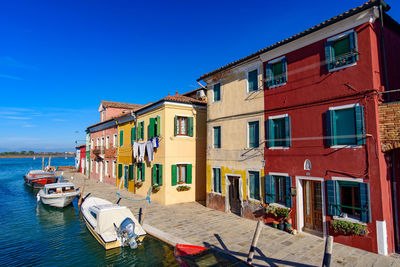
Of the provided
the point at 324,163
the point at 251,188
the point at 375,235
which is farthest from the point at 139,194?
the point at 375,235

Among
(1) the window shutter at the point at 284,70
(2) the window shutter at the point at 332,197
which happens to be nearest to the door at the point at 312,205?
(2) the window shutter at the point at 332,197

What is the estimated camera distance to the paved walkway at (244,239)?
7.66 meters

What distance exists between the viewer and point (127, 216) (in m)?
11.4

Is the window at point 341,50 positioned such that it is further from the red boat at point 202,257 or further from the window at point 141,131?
the window at point 141,131

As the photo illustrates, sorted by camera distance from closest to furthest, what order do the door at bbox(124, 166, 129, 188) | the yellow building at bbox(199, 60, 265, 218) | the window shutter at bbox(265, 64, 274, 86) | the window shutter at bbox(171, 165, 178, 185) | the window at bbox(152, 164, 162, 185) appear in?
the window shutter at bbox(265, 64, 274, 86), the yellow building at bbox(199, 60, 265, 218), the window shutter at bbox(171, 165, 178, 185), the window at bbox(152, 164, 162, 185), the door at bbox(124, 166, 129, 188)

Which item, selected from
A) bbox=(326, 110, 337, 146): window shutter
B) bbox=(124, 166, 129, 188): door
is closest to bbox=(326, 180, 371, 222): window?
bbox=(326, 110, 337, 146): window shutter

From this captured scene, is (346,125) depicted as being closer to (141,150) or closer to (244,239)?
(244,239)

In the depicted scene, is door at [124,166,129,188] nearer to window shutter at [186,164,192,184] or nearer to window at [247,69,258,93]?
window shutter at [186,164,192,184]

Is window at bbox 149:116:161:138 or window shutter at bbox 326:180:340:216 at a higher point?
window at bbox 149:116:161:138

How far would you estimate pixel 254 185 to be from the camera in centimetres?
1221

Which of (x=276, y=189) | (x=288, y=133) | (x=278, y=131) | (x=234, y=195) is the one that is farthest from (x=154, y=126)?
(x=288, y=133)

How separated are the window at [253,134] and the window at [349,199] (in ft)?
13.4

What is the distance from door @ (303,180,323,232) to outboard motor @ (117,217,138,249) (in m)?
7.38

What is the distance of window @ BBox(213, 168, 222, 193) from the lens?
14367mm
